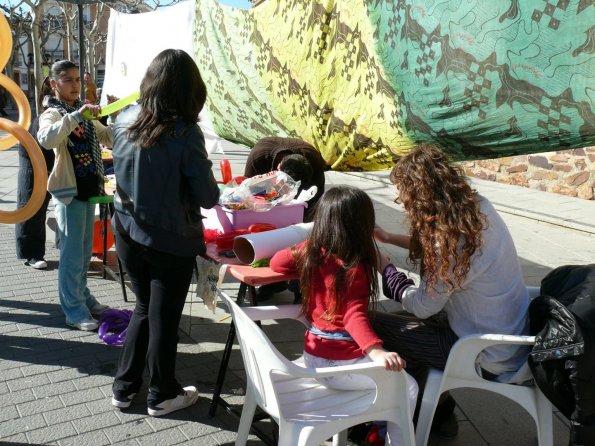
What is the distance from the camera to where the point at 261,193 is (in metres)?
3.33

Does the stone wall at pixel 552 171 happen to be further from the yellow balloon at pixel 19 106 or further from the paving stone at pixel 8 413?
the paving stone at pixel 8 413

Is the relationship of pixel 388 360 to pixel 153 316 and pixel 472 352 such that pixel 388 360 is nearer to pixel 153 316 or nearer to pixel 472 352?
pixel 472 352

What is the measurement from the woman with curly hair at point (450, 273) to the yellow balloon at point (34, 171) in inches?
61.6

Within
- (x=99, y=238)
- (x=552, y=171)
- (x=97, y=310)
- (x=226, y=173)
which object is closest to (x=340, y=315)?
(x=226, y=173)

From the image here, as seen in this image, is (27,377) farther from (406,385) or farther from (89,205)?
(406,385)

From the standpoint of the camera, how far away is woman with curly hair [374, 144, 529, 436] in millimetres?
2277

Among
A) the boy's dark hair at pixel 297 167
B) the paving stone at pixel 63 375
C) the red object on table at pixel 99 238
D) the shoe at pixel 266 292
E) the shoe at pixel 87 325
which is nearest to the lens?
the paving stone at pixel 63 375

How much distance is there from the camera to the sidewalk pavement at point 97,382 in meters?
2.82

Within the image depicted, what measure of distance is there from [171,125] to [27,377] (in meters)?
1.75

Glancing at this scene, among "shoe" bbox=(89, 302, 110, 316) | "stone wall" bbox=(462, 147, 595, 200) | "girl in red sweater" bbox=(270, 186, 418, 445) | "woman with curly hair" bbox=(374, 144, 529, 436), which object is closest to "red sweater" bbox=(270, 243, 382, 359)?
"girl in red sweater" bbox=(270, 186, 418, 445)

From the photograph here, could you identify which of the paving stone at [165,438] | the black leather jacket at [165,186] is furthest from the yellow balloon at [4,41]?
the paving stone at [165,438]

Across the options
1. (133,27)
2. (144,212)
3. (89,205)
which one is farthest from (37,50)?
(144,212)

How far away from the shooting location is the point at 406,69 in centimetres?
237

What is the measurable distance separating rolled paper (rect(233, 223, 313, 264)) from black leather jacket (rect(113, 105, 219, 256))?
0.78 feet
